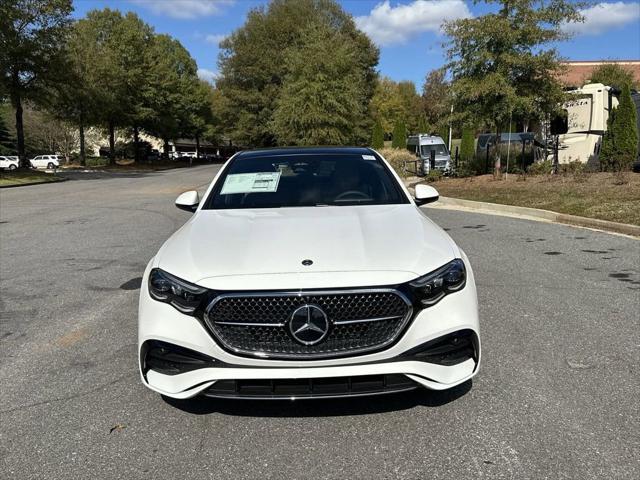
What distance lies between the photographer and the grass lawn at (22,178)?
25580 mm

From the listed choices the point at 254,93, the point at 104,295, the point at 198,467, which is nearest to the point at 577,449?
the point at 198,467

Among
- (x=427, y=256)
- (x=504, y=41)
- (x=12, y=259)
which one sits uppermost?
(x=504, y=41)

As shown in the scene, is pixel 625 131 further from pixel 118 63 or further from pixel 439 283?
pixel 118 63

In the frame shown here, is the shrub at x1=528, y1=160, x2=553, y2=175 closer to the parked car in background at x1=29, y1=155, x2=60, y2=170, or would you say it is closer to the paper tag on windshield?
the paper tag on windshield

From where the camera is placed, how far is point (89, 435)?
9.78 feet

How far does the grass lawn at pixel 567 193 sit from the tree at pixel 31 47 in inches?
912

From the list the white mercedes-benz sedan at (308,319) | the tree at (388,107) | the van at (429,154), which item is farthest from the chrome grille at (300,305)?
the tree at (388,107)

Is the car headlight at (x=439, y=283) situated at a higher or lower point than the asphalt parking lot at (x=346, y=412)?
higher

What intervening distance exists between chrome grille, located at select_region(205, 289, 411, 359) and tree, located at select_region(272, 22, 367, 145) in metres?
29.6

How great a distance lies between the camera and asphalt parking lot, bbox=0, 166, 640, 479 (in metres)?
2.68

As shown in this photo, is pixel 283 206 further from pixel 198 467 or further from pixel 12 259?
pixel 12 259

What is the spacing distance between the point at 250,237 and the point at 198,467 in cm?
127

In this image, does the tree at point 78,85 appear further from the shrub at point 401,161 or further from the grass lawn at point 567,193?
the grass lawn at point 567,193

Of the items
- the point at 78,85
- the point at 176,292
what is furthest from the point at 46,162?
the point at 176,292
